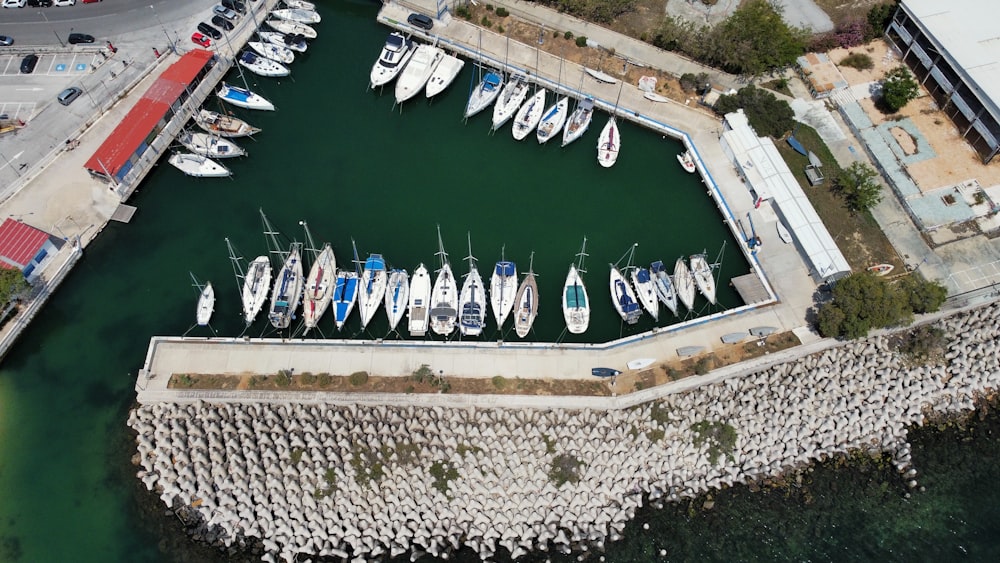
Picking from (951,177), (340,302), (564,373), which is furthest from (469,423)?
(951,177)

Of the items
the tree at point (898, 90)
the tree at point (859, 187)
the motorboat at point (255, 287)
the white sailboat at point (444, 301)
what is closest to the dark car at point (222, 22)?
the motorboat at point (255, 287)

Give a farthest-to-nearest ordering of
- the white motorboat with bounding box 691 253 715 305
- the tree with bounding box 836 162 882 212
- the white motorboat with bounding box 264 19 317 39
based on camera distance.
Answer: the white motorboat with bounding box 264 19 317 39 → the tree with bounding box 836 162 882 212 → the white motorboat with bounding box 691 253 715 305

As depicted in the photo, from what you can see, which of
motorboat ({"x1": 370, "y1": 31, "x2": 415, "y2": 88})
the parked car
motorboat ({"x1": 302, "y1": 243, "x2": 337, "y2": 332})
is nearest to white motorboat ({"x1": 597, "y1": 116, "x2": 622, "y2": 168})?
motorboat ({"x1": 370, "y1": 31, "x2": 415, "y2": 88})

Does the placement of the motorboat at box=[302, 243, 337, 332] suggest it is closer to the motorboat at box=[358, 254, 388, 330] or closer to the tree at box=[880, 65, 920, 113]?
the motorboat at box=[358, 254, 388, 330]

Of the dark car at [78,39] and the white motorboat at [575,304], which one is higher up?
the dark car at [78,39]

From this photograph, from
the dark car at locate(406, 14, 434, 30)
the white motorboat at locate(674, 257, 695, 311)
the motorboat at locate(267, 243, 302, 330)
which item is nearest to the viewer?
the motorboat at locate(267, 243, 302, 330)

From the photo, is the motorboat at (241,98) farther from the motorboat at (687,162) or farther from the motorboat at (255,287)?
A: the motorboat at (687,162)
